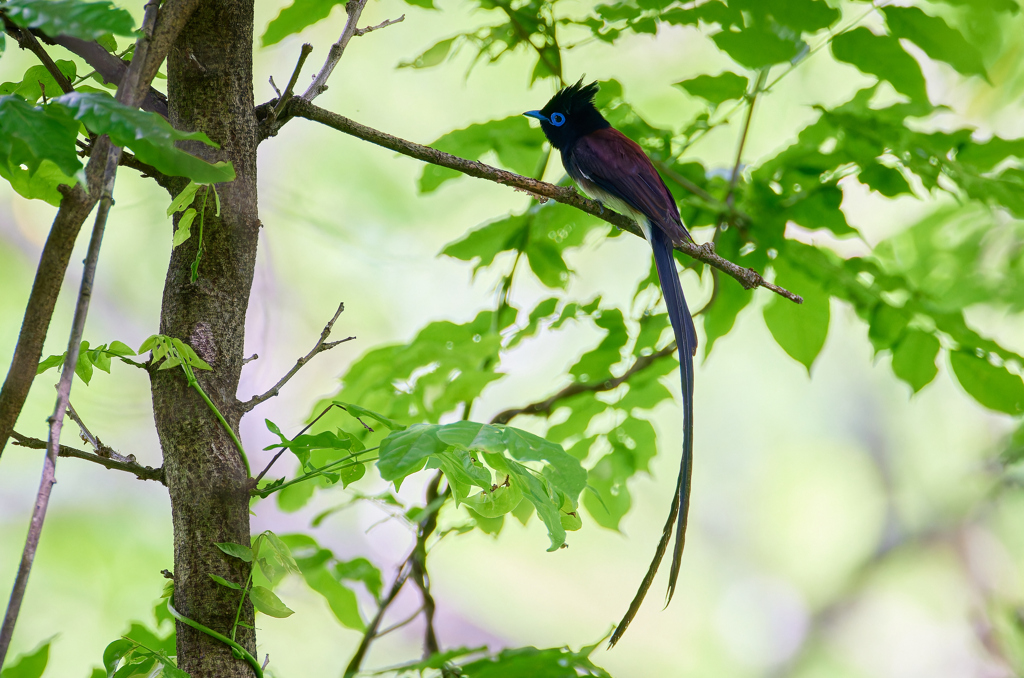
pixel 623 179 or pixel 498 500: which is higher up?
pixel 623 179

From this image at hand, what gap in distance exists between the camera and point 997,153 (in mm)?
1161

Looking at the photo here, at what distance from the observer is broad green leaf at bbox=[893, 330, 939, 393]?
1110 mm

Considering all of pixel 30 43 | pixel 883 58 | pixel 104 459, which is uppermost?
pixel 883 58

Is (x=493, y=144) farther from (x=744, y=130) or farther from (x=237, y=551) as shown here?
(x=237, y=551)

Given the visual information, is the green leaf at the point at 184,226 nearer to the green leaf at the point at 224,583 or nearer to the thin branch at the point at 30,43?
the thin branch at the point at 30,43

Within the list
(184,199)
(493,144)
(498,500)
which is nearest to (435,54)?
(493,144)

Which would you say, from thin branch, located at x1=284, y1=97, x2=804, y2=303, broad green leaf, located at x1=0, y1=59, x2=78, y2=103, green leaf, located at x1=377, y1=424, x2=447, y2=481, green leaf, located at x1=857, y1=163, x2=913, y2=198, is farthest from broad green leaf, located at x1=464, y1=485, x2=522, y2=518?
green leaf, located at x1=857, y1=163, x2=913, y2=198

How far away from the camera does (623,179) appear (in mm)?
1297

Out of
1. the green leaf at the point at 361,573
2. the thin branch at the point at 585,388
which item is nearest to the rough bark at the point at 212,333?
the green leaf at the point at 361,573

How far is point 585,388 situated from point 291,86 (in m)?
0.66

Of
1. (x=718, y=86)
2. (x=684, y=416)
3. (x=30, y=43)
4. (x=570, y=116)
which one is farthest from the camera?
(x=570, y=116)

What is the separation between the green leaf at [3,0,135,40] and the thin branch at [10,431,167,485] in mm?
311

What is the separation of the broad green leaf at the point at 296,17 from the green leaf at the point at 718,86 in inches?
21.0

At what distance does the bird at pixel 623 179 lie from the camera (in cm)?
100
